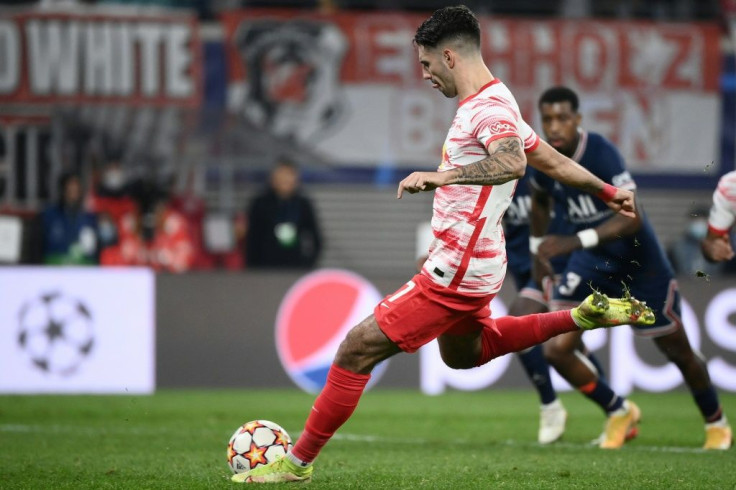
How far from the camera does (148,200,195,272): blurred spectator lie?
1609 centimetres

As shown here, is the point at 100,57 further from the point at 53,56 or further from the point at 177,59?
the point at 177,59

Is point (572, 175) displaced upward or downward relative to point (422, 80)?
upward

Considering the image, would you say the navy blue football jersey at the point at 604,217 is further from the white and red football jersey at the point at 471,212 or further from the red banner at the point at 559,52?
the red banner at the point at 559,52

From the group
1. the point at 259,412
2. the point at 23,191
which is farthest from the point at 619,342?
the point at 23,191

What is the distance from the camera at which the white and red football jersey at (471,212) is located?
5992 millimetres

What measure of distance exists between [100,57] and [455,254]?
42.7 ft

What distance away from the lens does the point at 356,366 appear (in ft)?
20.4

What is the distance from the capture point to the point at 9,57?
58.5 feet

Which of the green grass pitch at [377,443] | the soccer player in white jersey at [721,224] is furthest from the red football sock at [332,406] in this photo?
the soccer player in white jersey at [721,224]

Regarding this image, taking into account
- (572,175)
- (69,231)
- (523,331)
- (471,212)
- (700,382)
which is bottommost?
(69,231)

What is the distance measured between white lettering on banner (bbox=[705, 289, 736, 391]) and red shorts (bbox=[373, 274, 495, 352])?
25.4 ft

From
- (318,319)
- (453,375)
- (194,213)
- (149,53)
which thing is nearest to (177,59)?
(149,53)

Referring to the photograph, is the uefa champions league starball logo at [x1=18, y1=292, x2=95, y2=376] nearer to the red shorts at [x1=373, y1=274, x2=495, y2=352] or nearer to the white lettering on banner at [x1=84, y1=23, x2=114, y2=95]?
the white lettering on banner at [x1=84, y1=23, x2=114, y2=95]

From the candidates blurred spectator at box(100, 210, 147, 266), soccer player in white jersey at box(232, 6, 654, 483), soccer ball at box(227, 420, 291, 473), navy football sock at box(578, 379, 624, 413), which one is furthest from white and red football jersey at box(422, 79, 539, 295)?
blurred spectator at box(100, 210, 147, 266)
